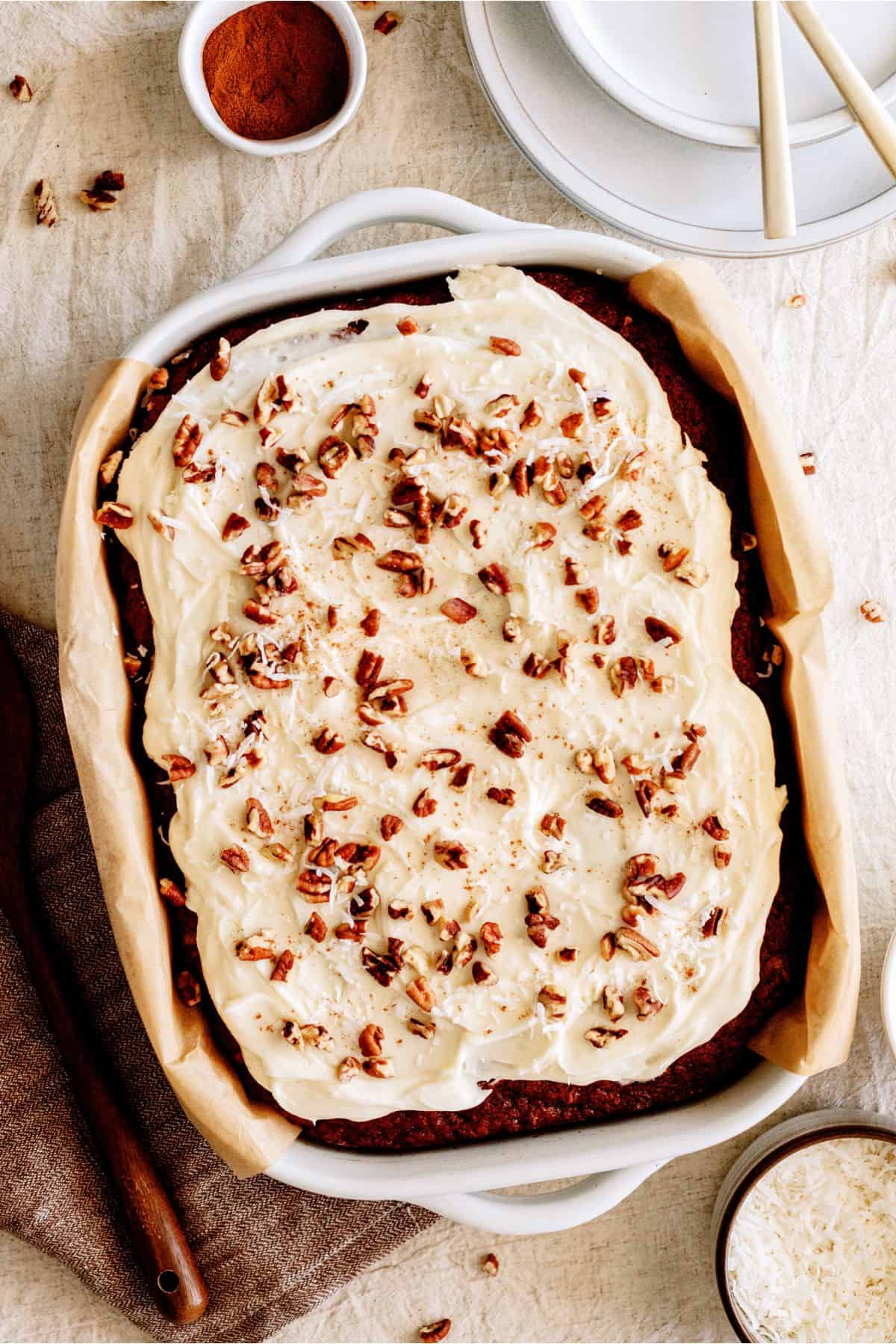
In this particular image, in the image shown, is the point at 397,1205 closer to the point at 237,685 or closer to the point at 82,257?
the point at 237,685

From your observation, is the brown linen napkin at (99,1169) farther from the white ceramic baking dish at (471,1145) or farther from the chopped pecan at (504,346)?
the chopped pecan at (504,346)

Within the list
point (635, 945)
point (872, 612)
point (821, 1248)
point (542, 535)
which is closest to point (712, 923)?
point (635, 945)

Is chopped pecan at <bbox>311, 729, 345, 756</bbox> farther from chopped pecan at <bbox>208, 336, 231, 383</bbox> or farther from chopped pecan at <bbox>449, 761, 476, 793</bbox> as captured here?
chopped pecan at <bbox>208, 336, 231, 383</bbox>

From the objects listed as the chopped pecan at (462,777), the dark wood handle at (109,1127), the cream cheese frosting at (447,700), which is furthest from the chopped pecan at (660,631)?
the dark wood handle at (109,1127)

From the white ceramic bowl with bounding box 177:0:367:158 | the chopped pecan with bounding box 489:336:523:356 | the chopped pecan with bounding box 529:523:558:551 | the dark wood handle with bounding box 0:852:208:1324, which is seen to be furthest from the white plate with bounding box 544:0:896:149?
the dark wood handle with bounding box 0:852:208:1324

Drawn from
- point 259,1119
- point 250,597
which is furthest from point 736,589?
point 259,1119

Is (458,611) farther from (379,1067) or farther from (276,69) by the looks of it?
(276,69)
